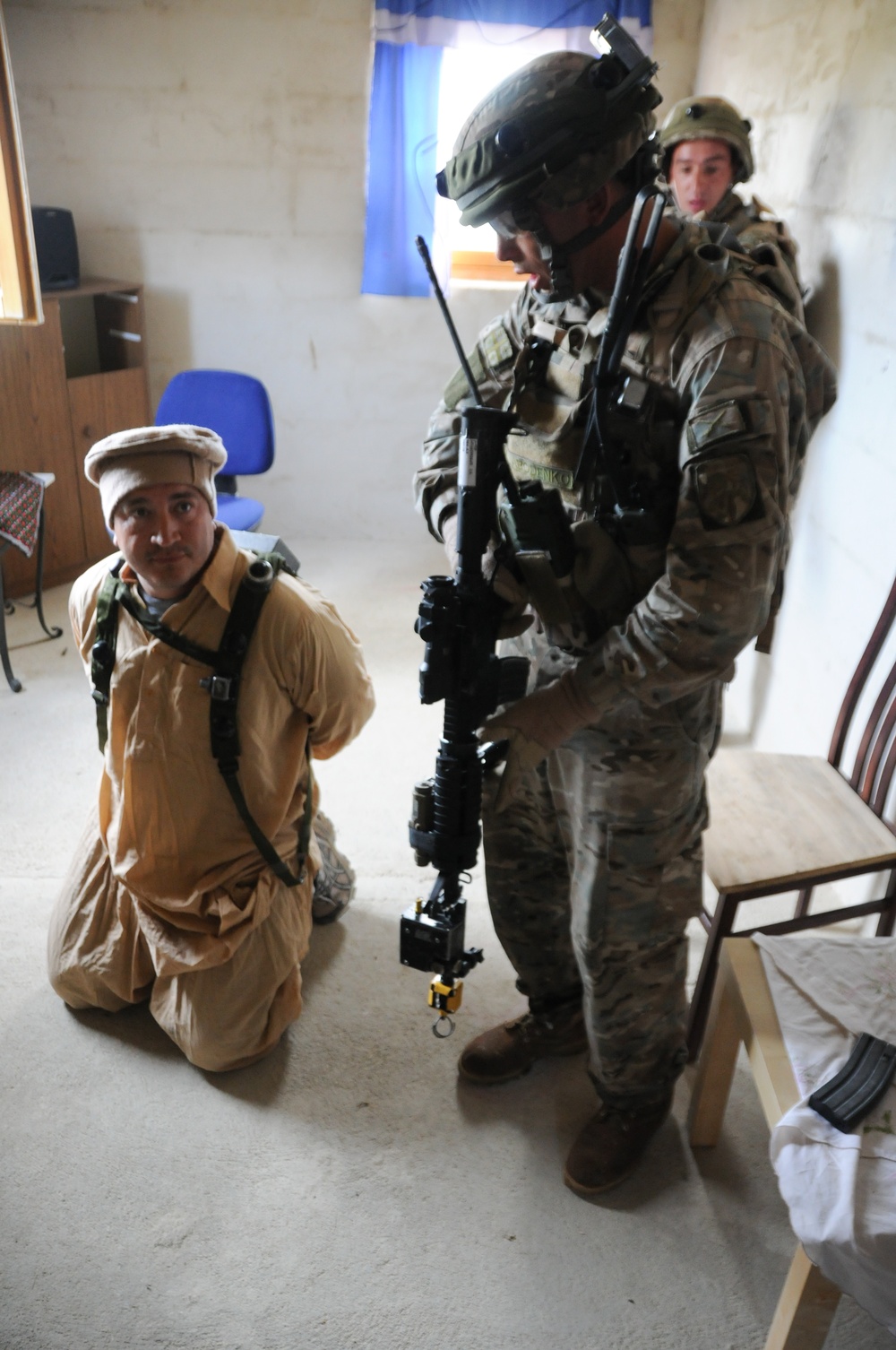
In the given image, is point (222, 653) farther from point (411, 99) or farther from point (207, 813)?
point (411, 99)

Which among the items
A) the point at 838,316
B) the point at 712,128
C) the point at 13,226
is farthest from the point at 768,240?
the point at 13,226

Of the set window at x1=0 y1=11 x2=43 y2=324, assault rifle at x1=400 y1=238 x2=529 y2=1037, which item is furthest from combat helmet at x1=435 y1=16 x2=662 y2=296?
window at x1=0 y1=11 x2=43 y2=324

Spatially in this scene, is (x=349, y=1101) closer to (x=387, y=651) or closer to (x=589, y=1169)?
(x=589, y=1169)

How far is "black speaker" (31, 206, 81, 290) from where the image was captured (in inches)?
148

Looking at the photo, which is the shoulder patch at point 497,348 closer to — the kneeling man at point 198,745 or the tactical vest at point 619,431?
the tactical vest at point 619,431

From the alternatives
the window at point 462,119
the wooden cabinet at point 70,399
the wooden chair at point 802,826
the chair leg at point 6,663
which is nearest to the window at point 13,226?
the wooden cabinet at point 70,399

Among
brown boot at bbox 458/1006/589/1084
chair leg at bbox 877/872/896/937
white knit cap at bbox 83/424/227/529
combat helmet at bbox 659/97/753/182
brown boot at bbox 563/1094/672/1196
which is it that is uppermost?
combat helmet at bbox 659/97/753/182

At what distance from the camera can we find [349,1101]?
1.80 meters

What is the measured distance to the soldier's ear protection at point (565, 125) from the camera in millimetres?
1139

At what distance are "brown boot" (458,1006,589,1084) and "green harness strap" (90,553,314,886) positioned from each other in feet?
1.67

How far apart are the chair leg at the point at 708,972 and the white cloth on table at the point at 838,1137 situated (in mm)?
191

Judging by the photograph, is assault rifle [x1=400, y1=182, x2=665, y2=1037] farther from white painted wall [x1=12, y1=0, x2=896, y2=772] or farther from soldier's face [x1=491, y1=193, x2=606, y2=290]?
white painted wall [x1=12, y1=0, x2=896, y2=772]

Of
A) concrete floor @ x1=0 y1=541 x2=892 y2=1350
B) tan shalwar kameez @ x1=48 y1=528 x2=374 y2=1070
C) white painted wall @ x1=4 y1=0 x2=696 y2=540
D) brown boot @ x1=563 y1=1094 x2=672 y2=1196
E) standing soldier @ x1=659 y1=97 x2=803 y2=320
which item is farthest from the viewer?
white painted wall @ x1=4 y1=0 x2=696 y2=540

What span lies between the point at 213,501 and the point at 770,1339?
155 centimetres
